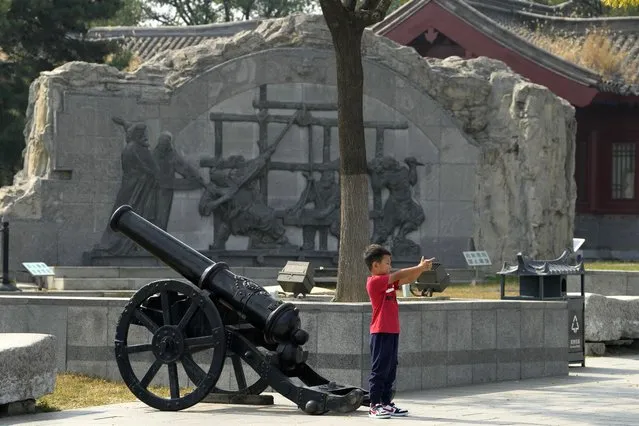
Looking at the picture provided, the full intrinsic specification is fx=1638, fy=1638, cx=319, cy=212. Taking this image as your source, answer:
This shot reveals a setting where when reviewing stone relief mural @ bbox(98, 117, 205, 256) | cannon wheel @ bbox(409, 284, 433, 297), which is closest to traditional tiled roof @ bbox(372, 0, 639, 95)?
stone relief mural @ bbox(98, 117, 205, 256)

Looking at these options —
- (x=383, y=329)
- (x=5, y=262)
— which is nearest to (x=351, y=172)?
(x=383, y=329)

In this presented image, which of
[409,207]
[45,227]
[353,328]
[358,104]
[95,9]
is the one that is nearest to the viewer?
[353,328]

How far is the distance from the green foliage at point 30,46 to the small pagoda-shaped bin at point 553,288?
60.0ft

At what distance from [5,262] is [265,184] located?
5.06 meters

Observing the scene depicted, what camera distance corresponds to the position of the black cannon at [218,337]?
13188 millimetres

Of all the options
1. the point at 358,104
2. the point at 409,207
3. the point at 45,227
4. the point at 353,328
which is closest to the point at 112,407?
the point at 353,328

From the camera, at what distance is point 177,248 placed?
13867mm

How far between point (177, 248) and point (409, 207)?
46.4ft

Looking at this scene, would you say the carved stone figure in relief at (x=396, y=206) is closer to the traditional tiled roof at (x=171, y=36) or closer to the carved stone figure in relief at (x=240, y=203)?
the carved stone figure in relief at (x=240, y=203)

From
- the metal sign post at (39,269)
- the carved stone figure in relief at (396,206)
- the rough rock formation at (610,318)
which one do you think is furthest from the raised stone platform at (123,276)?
the rough rock formation at (610,318)

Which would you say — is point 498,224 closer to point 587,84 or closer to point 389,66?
point 389,66

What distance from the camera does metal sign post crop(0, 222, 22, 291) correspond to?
2327 centimetres

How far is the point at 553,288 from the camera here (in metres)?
18.0

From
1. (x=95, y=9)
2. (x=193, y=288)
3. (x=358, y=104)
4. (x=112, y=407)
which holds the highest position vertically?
(x=95, y=9)
